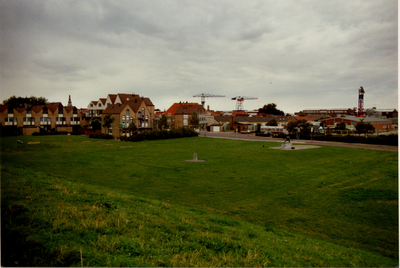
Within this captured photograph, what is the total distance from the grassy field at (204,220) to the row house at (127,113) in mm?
47878

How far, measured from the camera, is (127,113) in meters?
65.8

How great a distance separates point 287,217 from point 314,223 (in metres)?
1.04

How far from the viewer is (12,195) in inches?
282

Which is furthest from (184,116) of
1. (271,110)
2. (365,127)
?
(271,110)

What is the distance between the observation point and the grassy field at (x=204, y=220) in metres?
5.25

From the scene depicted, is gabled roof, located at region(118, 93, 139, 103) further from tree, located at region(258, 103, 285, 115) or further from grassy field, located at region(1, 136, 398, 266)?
tree, located at region(258, 103, 285, 115)

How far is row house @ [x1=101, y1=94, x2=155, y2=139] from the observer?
64.1 meters

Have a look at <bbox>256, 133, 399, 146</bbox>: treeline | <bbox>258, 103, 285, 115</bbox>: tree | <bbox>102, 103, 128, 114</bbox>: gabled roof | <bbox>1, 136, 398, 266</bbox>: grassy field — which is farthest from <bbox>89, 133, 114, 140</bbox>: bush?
<bbox>258, 103, 285, 115</bbox>: tree

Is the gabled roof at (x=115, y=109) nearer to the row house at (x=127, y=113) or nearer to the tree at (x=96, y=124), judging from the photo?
the row house at (x=127, y=113)

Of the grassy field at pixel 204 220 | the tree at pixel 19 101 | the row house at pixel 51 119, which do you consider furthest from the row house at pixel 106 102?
the tree at pixel 19 101

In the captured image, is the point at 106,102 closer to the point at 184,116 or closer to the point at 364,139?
the point at 184,116

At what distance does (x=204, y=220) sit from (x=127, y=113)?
60471 mm

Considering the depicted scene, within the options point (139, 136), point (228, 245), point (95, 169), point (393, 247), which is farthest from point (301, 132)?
point (228, 245)

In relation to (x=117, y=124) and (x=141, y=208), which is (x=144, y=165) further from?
(x=117, y=124)
